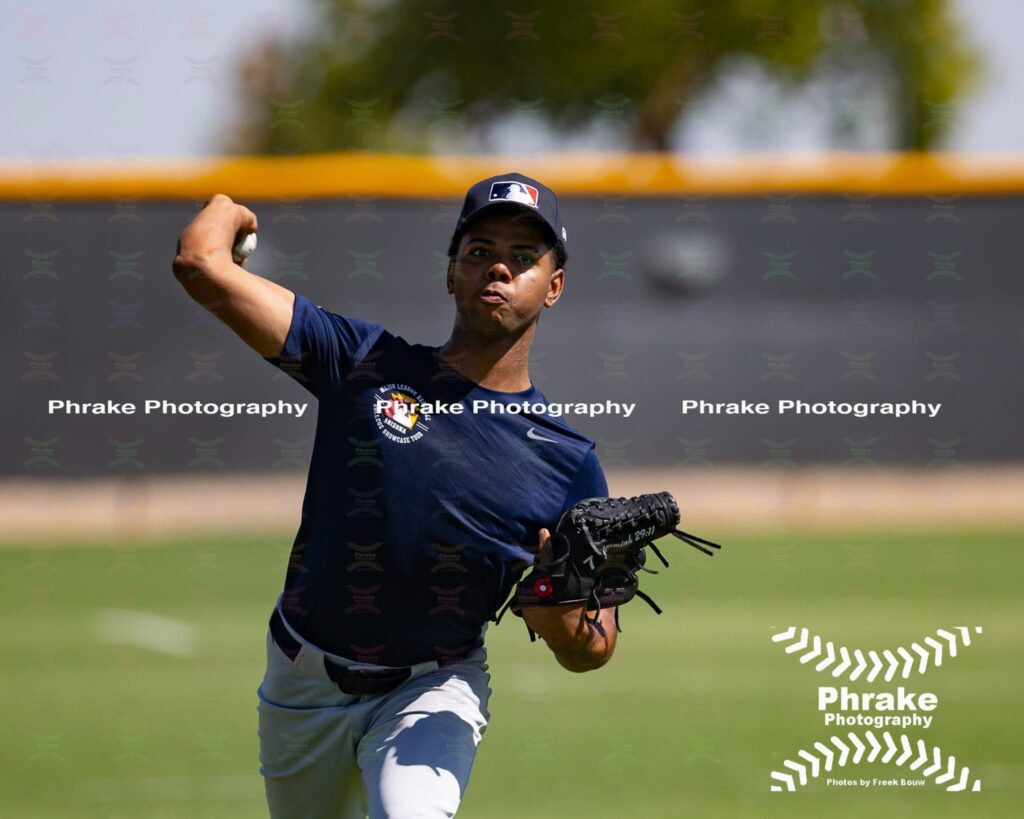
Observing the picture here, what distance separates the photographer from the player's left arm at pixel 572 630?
3.20 metres

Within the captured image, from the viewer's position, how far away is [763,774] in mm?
5434

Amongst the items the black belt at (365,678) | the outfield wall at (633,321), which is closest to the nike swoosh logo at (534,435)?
the black belt at (365,678)

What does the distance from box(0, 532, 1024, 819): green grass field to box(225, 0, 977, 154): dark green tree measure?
695cm

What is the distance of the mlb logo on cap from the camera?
10.9ft

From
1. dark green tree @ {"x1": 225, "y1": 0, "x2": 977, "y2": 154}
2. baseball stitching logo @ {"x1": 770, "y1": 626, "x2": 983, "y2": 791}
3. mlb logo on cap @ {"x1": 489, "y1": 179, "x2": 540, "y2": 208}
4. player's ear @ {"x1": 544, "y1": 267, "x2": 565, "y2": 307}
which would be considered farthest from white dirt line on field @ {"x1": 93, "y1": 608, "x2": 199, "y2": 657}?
dark green tree @ {"x1": 225, "y1": 0, "x2": 977, "y2": 154}

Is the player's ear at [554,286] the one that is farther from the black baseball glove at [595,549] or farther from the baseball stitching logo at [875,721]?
the baseball stitching logo at [875,721]

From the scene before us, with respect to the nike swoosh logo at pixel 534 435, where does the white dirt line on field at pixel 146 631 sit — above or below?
below

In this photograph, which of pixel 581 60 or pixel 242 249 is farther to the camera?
pixel 581 60

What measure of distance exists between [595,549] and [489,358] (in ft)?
1.80

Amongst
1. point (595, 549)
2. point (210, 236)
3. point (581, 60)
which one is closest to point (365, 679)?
point (595, 549)

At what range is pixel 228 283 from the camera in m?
3.03

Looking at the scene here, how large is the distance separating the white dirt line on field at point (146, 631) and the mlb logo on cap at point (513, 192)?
16.4ft

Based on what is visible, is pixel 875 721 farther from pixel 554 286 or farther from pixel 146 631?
pixel 146 631

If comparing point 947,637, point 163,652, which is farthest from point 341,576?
point 947,637
